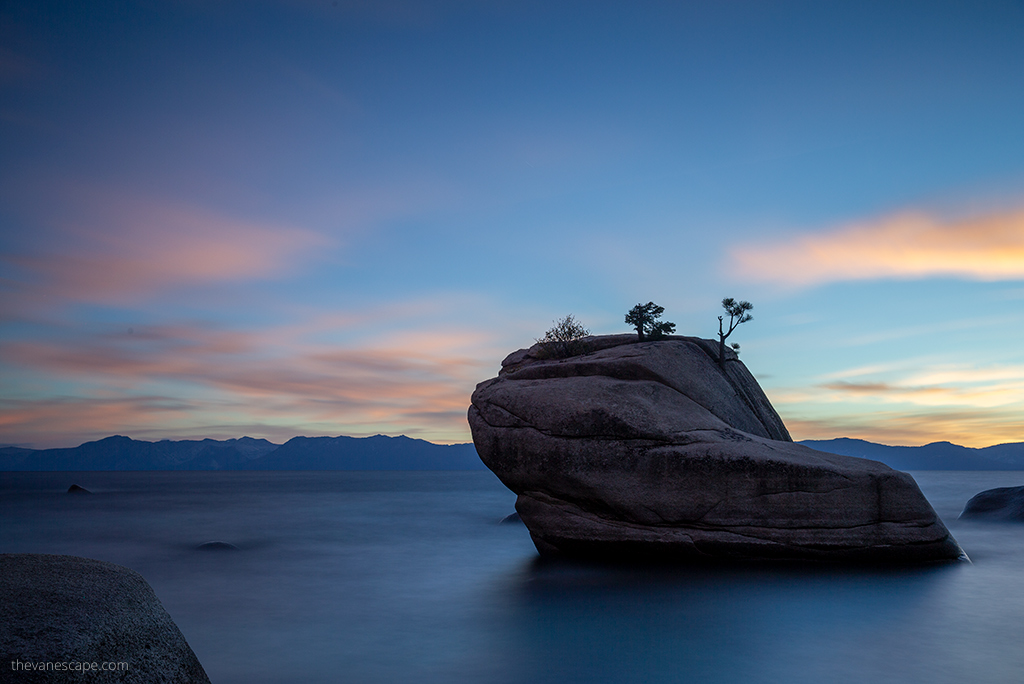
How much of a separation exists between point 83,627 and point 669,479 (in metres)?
12.9

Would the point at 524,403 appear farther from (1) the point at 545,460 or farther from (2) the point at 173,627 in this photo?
(2) the point at 173,627

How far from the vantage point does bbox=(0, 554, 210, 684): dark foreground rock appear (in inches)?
211

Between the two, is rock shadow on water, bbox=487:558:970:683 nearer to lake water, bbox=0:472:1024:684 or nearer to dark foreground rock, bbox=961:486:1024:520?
lake water, bbox=0:472:1024:684

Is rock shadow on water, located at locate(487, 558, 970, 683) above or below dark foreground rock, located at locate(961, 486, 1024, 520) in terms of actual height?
below

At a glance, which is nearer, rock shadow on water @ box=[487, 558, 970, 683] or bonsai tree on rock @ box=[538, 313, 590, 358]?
rock shadow on water @ box=[487, 558, 970, 683]

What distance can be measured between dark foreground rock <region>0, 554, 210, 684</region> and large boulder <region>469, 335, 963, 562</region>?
451 inches

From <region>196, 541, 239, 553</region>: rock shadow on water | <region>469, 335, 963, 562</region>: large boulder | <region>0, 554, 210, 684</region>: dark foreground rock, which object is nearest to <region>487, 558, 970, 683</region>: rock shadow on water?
<region>469, 335, 963, 562</region>: large boulder

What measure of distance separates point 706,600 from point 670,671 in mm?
4095

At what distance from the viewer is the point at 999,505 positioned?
29250 mm

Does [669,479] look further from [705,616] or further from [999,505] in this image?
[999,505]

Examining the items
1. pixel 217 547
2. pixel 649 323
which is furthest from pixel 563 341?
pixel 217 547

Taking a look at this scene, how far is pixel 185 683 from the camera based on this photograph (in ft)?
20.5

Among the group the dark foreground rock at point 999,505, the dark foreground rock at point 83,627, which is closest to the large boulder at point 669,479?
the dark foreground rock at point 83,627

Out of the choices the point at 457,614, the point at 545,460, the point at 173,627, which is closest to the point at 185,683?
the point at 173,627
